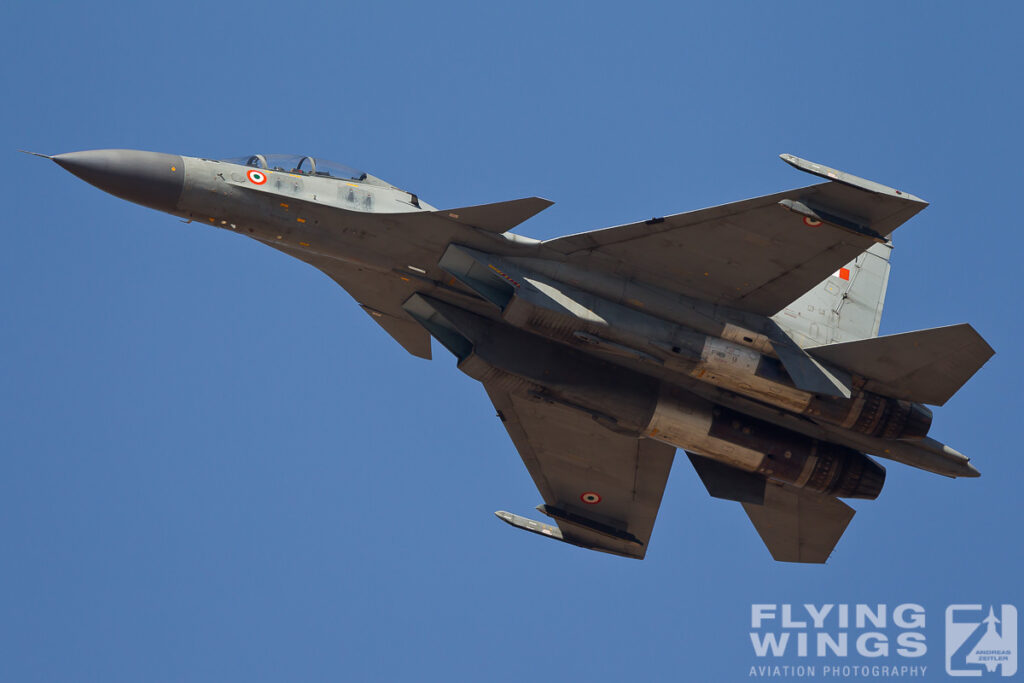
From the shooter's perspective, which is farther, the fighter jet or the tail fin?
the tail fin

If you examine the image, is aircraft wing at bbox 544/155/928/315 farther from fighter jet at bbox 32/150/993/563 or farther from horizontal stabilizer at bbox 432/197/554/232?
horizontal stabilizer at bbox 432/197/554/232

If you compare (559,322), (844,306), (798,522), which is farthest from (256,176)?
(798,522)

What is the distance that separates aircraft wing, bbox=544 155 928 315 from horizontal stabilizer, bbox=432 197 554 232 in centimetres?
85

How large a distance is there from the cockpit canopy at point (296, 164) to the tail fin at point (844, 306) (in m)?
8.09

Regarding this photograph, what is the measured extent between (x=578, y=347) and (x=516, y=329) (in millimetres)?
1466

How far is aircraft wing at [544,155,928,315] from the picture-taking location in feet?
69.3

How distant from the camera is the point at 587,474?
87.8 feet

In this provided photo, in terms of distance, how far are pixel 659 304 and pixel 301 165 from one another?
6489 mm

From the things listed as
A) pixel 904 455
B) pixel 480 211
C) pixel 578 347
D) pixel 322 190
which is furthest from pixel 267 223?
pixel 904 455

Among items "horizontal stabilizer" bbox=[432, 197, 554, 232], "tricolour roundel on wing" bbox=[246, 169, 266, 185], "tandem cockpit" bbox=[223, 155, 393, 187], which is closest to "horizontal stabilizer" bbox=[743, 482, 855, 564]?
"horizontal stabilizer" bbox=[432, 197, 554, 232]

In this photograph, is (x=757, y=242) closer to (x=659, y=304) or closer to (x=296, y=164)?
(x=659, y=304)

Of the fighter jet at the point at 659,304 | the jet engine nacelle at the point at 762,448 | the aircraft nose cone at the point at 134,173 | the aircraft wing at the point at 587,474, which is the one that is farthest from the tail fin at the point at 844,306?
the aircraft nose cone at the point at 134,173

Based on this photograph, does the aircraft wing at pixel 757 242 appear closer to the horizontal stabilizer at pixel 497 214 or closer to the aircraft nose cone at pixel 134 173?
the horizontal stabilizer at pixel 497 214

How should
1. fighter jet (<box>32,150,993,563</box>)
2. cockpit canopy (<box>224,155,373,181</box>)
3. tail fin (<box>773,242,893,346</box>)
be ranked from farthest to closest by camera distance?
tail fin (<box>773,242,893,346</box>) → cockpit canopy (<box>224,155,373,181</box>) → fighter jet (<box>32,150,993,563</box>)
